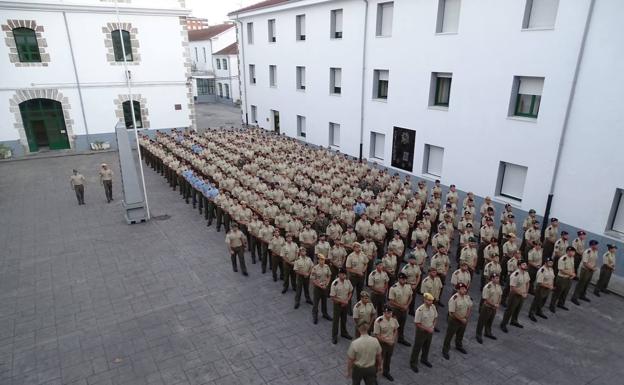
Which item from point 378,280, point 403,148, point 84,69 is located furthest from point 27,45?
point 378,280

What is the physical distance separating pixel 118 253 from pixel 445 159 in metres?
12.7

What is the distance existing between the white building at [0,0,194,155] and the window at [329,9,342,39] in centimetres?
1206

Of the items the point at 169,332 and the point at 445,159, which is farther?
the point at 445,159

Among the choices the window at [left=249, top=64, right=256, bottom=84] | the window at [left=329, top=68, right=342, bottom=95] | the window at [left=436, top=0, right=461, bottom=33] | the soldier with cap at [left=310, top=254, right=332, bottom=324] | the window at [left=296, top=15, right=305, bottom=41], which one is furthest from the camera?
the window at [left=249, top=64, right=256, bottom=84]

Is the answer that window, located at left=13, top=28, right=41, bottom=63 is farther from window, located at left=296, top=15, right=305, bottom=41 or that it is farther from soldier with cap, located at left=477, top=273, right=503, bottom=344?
soldier with cap, located at left=477, top=273, right=503, bottom=344

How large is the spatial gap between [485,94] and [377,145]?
667cm

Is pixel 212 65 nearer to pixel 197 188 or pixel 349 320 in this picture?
pixel 197 188

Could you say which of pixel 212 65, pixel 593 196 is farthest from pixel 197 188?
pixel 212 65

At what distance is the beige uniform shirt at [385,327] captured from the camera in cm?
741

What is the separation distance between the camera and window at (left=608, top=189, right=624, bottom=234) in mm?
11602

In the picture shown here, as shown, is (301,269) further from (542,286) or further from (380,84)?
(380,84)

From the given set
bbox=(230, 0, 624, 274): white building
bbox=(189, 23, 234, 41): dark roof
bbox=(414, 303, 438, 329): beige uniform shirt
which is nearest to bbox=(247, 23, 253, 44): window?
bbox=(230, 0, 624, 274): white building

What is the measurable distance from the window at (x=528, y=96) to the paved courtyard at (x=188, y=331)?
6299mm

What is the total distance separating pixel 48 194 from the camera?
61.4 feet
